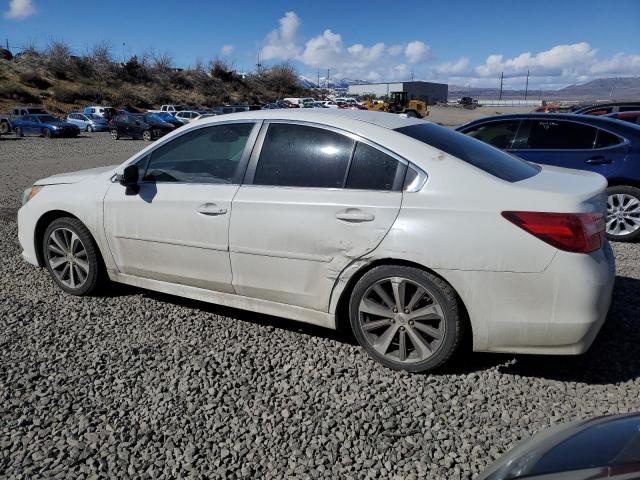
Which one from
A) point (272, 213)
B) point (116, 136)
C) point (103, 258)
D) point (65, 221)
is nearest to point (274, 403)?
point (272, 213)

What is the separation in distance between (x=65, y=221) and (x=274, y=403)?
2.66 metres

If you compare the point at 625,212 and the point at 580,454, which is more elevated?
the point at 580,454

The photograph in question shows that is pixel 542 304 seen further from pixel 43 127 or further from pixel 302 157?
pixel 43 127

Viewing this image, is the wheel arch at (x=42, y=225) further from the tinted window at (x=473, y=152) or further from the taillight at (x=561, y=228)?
the taillight at (x=561, y=228)

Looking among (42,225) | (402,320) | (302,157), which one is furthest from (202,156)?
(402,320)

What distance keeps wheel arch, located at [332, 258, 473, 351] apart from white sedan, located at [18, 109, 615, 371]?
0.04 feet

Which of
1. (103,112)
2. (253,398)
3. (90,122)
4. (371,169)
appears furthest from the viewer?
(103,112)

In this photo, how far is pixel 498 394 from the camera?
3.21 meters

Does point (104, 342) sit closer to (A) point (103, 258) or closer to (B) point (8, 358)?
(B) point (8, 358)

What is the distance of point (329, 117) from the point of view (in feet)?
12.3

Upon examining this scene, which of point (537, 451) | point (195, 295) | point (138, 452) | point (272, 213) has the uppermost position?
point (272, 213)

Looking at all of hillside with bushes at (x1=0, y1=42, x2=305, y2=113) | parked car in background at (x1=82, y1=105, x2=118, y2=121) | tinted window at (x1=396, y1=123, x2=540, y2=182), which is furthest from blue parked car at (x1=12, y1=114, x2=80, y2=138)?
tinted window at (x1=396, y1=123, x2=540, y2=182)

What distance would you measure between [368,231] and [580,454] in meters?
1.85

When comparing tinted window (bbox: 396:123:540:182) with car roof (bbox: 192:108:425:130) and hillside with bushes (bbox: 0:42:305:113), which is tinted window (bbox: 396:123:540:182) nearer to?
car roof (bbox: 192:108:425:130)
